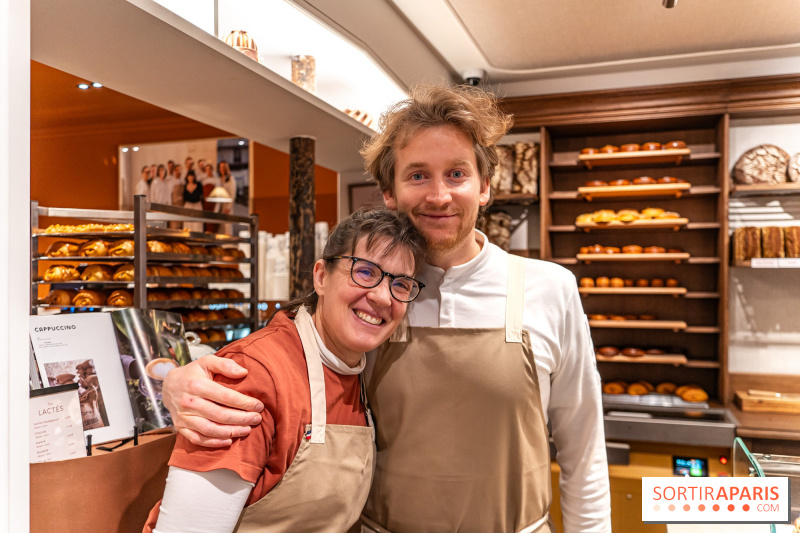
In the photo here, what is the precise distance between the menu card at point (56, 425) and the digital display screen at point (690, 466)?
10.5 ft

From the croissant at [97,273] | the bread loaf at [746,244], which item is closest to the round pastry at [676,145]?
the bread loaf at [746,244]

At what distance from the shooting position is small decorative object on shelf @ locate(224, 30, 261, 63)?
6.94 feet

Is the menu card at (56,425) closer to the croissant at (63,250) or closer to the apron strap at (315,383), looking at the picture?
the apron strap at (315,383)

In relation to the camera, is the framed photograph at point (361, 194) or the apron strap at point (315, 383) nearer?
the apron strap at point (315, 383)

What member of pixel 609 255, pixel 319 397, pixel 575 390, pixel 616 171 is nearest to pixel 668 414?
pixel 609 255

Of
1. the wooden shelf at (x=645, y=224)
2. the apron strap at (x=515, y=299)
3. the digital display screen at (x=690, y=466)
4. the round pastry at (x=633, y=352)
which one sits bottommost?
the digital display screen at (x=690, y=466)

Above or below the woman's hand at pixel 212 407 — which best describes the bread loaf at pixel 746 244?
above

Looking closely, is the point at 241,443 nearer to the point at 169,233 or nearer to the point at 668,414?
the point at 169,233

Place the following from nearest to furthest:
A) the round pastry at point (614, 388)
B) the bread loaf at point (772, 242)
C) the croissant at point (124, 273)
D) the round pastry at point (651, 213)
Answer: the croissant at point (124, 273) < the bread loaf at point (772, 242) < the round pastry at point (651, 213) < the round pastry at point (614, 388)

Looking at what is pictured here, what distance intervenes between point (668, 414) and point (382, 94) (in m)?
2.62

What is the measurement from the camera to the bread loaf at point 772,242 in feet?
12.1

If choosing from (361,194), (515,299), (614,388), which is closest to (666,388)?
(614,388)

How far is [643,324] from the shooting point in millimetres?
3898

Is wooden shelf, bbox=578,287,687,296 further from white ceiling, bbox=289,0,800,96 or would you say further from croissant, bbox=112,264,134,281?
croissant, bbox=112,264,134,281
